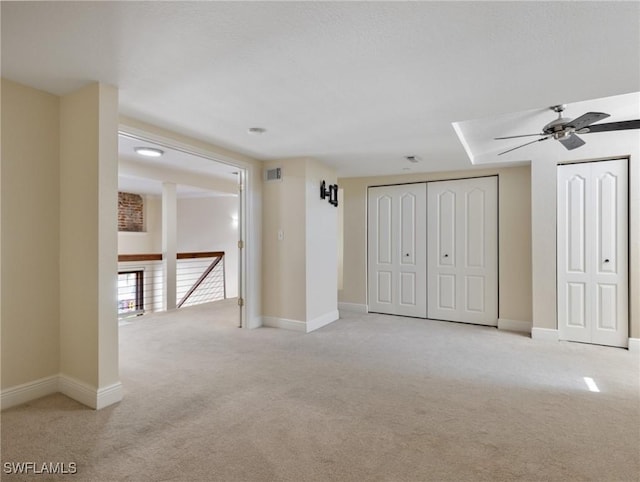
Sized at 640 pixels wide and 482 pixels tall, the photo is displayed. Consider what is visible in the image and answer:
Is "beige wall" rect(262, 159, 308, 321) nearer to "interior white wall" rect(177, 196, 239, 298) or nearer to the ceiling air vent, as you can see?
the ceiling air vent

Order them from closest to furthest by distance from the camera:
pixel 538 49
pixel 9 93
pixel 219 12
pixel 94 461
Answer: pixel 219 12 < pixel 94 461 < pixel 538 49 < pixel 9 93

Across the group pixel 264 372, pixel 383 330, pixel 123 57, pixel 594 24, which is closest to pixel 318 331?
pixel 383 330

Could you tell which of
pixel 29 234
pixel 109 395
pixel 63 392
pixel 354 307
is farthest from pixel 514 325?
pixel 29 234

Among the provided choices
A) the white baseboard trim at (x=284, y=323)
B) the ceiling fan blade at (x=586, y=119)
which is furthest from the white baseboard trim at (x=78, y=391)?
the ceiling fan blade at (x=586, y=119)

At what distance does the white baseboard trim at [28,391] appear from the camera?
2320mm

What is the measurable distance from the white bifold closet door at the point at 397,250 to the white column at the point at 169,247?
133 inches

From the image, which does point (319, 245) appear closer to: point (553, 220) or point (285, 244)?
point (285, 244)

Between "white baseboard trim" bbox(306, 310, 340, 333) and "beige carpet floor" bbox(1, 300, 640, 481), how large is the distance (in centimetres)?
65

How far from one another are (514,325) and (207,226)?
7.32 meters

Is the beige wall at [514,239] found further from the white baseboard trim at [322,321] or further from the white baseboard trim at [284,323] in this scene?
the white baseboard trim at [284,323]

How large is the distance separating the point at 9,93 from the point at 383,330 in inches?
168

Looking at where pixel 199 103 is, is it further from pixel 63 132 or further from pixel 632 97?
pixel 632 97

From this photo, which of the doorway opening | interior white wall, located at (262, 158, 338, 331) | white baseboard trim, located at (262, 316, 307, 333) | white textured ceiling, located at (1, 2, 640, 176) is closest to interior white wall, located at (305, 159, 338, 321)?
interior white wall, located at (262, 158, 338, 331)

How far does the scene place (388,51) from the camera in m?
1.92
